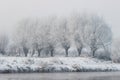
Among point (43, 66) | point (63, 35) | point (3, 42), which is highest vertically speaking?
point (63, 35)

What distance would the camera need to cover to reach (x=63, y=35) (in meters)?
94.1

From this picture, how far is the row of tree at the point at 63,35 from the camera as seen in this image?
88.9 metres

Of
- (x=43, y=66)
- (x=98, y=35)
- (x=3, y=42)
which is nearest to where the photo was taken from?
(x=43, y=66)

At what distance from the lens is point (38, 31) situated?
9538cm

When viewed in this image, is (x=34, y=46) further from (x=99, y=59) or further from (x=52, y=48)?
(x=99, y=59)

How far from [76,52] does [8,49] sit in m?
22.2

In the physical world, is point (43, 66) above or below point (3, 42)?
below

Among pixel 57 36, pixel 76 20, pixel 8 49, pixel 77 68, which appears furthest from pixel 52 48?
pixel 77 68

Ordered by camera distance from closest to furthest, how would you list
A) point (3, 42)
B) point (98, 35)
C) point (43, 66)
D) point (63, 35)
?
point (43, 66), point (98, 35), point (63, 35), point (3, 42)

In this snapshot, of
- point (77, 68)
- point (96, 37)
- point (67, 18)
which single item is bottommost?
point (77, 68)

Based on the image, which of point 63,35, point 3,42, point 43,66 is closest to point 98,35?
point 63,35

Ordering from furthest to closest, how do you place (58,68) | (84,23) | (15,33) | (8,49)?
(8,49)
(15,33)
(84,23)
(58,68)

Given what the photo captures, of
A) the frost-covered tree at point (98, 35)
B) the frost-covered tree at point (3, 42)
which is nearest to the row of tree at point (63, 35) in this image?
the frost-covered tree at point (98, 35)

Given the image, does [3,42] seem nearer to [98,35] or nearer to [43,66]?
[98,35]
